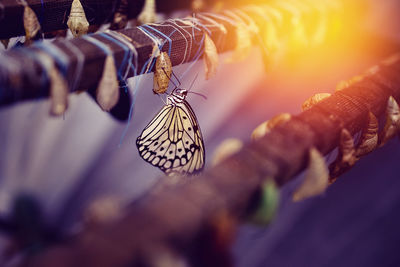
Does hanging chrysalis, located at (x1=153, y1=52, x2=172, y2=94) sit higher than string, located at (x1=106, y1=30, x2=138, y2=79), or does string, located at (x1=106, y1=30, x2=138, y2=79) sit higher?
string, located at (x1=106, y1=30, x2=138, y2=79)

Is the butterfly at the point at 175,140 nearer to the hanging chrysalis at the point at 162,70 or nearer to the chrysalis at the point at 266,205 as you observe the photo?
the hanging chrysalis at the point at 162,70

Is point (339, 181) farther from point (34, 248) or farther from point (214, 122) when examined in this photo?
point (34, 248)

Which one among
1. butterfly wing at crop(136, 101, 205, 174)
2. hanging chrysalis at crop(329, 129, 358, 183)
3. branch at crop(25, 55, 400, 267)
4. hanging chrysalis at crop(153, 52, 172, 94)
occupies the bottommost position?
butterfly wing at crop(136, 101, 205, 174)

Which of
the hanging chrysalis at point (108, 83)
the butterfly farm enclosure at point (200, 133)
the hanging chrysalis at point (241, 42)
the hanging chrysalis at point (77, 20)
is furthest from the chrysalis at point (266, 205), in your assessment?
the hanging chrysalis at point (77, 20)

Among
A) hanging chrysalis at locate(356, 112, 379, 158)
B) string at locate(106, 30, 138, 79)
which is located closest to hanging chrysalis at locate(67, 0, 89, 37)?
string at locate(106, 30, 138, 79)

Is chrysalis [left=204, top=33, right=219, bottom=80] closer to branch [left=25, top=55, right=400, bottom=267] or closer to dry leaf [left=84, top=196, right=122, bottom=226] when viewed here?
→ branch [left=25, top=55, right=400, bottom=267]

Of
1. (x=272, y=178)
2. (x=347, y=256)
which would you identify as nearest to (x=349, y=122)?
(x=272, y=178)
